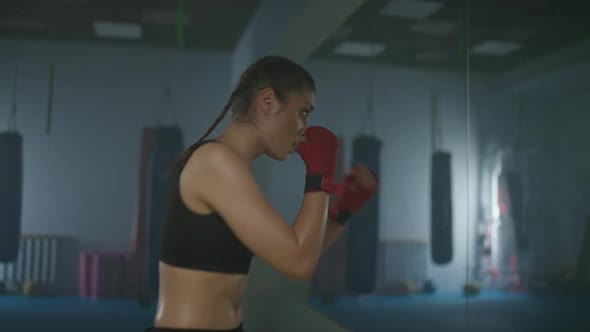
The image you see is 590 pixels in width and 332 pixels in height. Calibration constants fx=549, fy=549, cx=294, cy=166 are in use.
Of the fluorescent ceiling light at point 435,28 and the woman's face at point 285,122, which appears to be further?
the fluorescent ceiling light at point 435,28

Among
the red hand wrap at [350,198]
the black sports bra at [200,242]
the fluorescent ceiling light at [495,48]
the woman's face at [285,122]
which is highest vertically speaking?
A: the fluorescent ceiling light at [495,48]

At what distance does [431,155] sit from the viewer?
2125 mm

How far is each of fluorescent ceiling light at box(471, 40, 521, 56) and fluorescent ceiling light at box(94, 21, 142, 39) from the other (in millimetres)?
4232

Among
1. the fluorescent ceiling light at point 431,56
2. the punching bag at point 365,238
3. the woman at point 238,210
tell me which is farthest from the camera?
the punching bag at point 365,238

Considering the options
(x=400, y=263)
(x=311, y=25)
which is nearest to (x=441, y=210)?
(x=400, y=263)

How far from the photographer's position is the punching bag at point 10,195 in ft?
16.3

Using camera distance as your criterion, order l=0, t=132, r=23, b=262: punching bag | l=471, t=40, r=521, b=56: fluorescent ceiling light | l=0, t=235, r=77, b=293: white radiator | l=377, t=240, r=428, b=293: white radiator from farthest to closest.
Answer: l=0, t=235, r=77, b=293: white radiator < l=0, t=132, r=23, b=262: punching bag < l=377, t=240, r=428, b=293: white radiator < l=471, t=40, r=521, b=56: fluorescent ceiling light

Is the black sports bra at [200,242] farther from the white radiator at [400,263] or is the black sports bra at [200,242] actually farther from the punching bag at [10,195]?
the punching bag at [10,195]

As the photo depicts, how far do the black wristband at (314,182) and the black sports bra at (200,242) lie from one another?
196mm

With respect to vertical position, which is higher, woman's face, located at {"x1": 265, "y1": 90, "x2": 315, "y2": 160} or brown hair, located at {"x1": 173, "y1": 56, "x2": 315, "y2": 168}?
brown hair, located at {"x1": 173, "y1": 56, "x2": 315, "y2": 168}

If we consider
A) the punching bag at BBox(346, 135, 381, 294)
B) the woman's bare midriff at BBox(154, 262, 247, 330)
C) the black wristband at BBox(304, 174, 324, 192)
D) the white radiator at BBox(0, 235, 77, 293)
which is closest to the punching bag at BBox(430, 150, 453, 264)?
the punching bag at BBox(346, 135, 381, 294)

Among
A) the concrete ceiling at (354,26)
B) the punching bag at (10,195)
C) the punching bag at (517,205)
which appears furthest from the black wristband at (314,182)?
the punching bag at (10,195)

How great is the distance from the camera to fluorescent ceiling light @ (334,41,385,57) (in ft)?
8.86

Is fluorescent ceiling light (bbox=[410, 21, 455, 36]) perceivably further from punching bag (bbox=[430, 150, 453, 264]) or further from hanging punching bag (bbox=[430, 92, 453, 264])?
punching bag (bbox=[430, 150, 453, 264])
